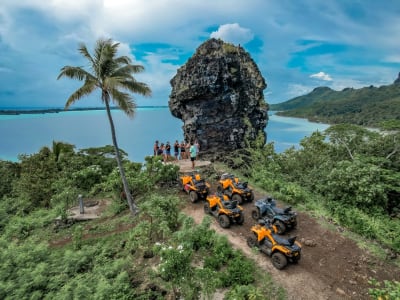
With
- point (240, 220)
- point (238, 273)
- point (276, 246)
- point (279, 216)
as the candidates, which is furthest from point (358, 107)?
point (238, 273)

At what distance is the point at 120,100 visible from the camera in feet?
27.7

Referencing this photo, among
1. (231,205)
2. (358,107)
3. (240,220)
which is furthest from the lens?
(358,107)

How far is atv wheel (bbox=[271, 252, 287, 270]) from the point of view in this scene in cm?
602

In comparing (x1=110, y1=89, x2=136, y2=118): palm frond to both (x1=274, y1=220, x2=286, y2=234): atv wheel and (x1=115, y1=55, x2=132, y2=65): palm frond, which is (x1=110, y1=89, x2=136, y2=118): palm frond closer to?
(x1=115, y1=55, x2=132, y2=65): palm frond

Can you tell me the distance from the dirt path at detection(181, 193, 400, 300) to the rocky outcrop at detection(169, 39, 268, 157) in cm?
1592

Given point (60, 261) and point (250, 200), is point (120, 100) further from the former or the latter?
point (250, 200)

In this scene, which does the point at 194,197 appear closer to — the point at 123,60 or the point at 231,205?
the point at 231,205

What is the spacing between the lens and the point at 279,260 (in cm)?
608

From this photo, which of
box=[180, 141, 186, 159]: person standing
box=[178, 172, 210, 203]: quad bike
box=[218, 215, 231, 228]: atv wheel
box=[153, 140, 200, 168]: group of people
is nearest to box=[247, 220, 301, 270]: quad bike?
box=[218, 215, 231, 228]: atv wheel

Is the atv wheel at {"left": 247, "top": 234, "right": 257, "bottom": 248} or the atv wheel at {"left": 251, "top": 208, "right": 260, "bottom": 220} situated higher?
the atv wheel at {"left": 251, "top": 208, "right": 260, "bottom": 220}

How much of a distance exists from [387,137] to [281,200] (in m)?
7.94

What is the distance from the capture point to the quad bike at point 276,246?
19.8 feet

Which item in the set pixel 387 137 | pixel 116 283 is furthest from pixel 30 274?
pixel 387 137

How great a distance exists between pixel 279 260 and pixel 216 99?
1990 cm
